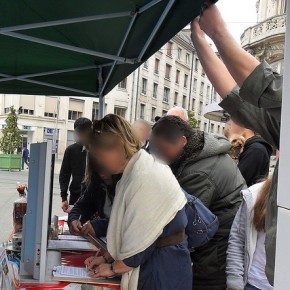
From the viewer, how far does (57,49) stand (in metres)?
3.49

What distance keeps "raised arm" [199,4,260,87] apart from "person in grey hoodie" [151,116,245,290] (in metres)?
1.12

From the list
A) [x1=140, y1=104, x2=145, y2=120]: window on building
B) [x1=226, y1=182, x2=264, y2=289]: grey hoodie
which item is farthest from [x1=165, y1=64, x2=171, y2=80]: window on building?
[x1=226, y1=182, x2=264, y2=289]: grey hoodie

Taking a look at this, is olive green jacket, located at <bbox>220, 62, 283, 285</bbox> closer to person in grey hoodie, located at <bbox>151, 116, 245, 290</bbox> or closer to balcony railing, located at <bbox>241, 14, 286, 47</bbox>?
person in grey hoodie, located at <bbox>151, 116, 245, 290</bbox>

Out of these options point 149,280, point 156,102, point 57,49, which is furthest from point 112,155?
point 156,102

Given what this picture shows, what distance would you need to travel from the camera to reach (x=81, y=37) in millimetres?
3125

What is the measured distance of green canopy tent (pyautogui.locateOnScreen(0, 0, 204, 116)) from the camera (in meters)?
2.38

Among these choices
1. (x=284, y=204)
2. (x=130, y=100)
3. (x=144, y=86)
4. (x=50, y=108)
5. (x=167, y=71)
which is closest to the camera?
(x=284, y=204)

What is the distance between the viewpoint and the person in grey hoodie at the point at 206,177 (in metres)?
2.10

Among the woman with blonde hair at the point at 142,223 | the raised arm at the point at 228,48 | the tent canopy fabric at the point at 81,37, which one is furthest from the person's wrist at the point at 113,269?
the tent canopy fabric at the point at 81,37

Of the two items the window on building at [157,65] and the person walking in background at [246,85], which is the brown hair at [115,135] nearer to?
the person walking in background at [246,85]

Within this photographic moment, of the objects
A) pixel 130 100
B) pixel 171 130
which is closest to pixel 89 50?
pixel 171 130

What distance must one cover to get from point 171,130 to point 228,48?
119 cm

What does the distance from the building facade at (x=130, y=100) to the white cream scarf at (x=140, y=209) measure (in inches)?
1038

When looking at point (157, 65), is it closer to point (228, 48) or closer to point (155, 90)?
point (155, 90)
